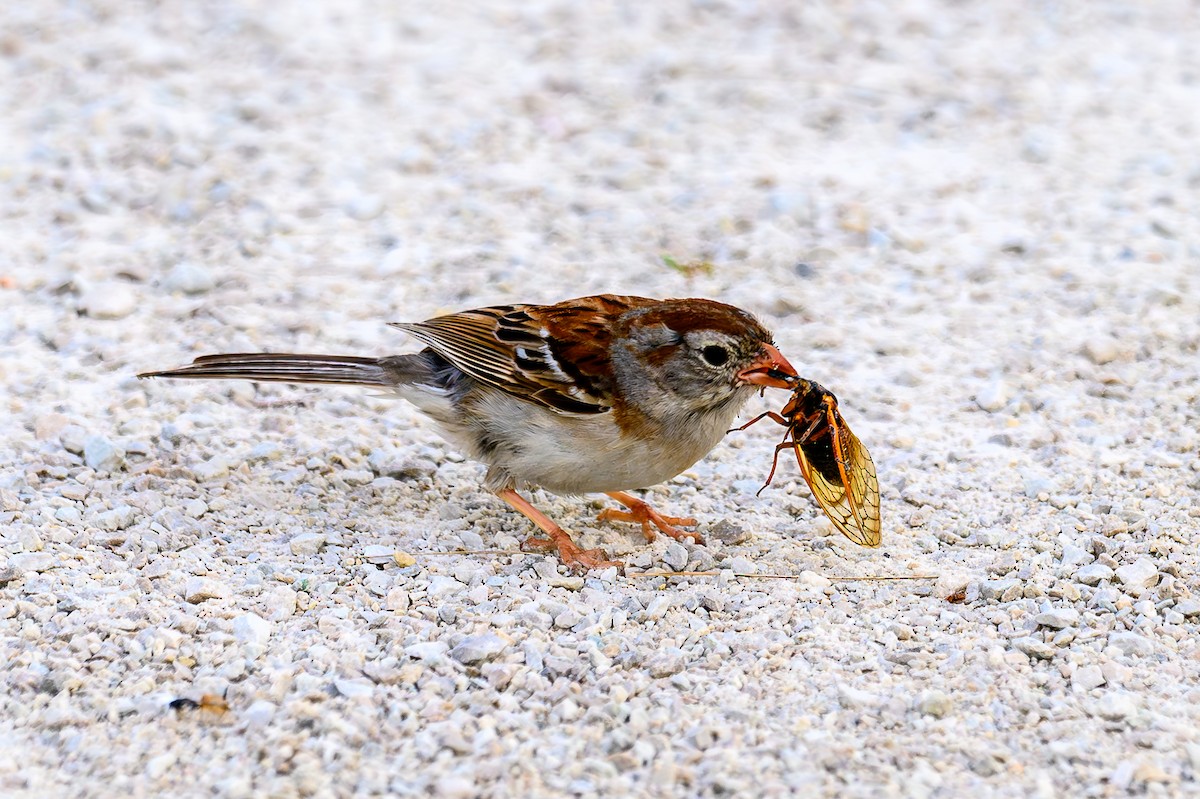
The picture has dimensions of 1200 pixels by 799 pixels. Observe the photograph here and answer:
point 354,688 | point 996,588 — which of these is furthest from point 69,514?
point 996,588

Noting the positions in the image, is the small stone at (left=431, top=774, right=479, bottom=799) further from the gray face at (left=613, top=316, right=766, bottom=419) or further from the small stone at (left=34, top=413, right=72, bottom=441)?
the small stone at (left=34, top=413, right=72, bottom=441)

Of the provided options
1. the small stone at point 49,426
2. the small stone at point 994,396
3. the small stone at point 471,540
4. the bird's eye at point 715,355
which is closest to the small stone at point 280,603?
the small stone at point 471,540

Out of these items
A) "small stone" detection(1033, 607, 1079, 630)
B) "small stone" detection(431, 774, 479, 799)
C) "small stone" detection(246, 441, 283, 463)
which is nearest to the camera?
"small stone" detection(431, 774, 479, 799)

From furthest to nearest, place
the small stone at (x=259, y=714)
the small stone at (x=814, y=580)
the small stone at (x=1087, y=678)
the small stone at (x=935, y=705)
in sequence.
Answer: the small stone at (x=814, y=580), the small stone at (x=1087, y=678), the small stone at (x=935, y=705), the small stone at (x=259, y=714)

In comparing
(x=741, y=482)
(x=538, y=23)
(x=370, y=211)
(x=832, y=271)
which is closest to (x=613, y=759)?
Answer: (x=741, y=482)

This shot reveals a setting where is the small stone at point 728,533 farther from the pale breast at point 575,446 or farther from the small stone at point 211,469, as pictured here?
the small stone at point 211,469

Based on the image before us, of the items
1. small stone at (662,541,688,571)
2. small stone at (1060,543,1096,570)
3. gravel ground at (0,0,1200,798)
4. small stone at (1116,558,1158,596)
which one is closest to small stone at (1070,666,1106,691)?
gravel ground at (0,0,1200,798)

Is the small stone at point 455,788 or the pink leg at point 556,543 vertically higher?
the small stone at point 455,788
